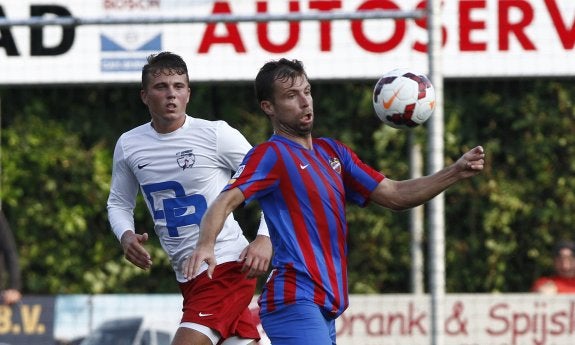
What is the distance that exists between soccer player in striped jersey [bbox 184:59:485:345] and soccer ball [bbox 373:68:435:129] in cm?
65

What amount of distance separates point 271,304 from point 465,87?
4383 millimetres

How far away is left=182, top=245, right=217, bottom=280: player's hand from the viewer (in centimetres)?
403

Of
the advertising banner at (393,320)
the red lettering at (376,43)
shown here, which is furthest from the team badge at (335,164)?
the red lettering at (376,43)

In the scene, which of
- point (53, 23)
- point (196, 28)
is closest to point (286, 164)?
point (53, 23)

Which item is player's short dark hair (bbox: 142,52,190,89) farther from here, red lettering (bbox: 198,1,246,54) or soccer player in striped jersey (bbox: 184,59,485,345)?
red lettering (bbox: 198,1,246,54)

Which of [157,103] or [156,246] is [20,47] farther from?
[157,103]

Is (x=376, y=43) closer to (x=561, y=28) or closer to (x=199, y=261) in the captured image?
(x=561, y=28)

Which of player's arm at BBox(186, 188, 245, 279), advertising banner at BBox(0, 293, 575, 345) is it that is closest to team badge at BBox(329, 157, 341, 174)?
player's arm at BBox(186, 188, 245, 279)

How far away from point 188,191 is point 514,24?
3.13 metres

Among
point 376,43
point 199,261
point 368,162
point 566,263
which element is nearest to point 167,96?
point 199,261

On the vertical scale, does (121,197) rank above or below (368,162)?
below

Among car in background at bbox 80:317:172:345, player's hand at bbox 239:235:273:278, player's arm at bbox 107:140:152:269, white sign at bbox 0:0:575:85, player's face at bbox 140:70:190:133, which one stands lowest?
car in background at bbox 80:317:172:345

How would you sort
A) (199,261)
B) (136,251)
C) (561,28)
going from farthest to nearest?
1. (561,28)
2. (136,251)
3. (199,261)

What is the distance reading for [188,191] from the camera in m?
5.04
